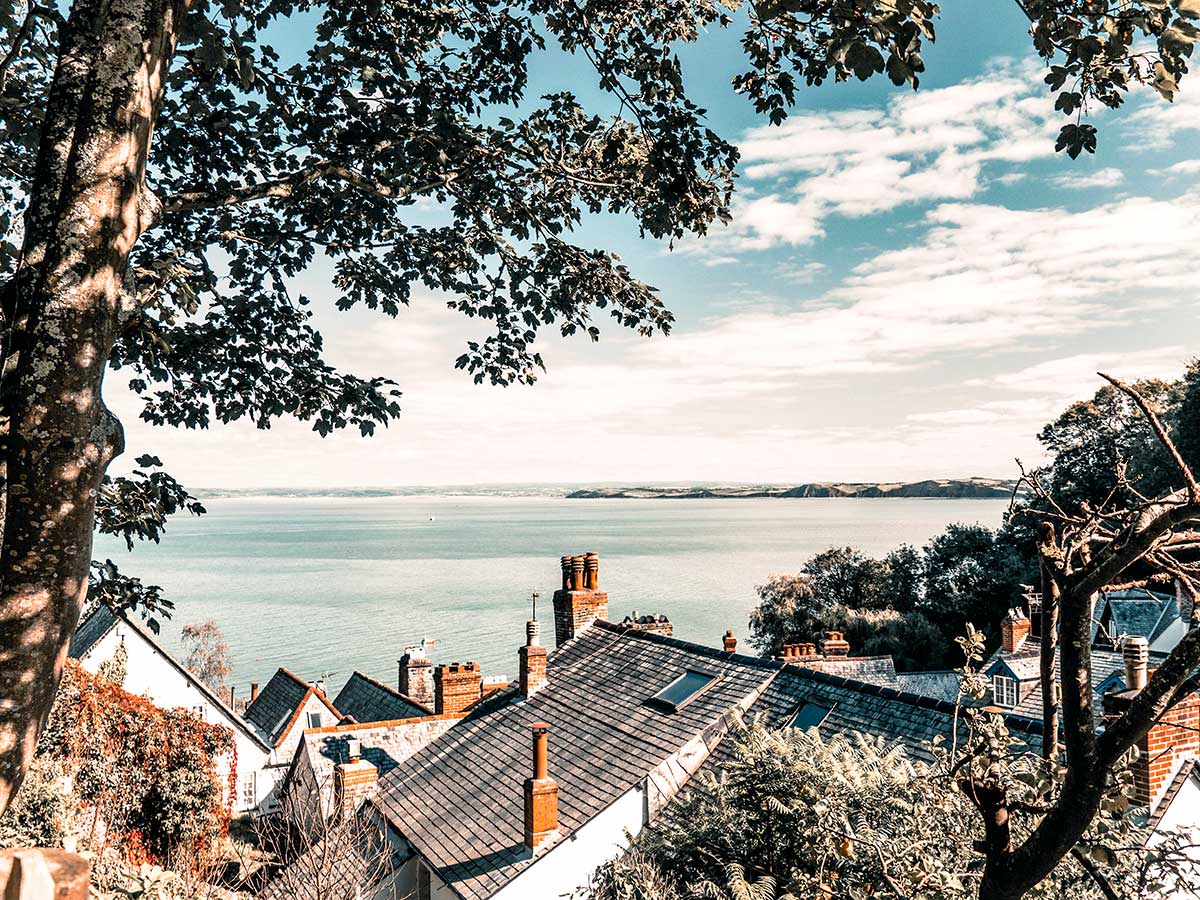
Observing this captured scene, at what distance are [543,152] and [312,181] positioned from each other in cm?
206

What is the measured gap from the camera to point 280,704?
118 ft

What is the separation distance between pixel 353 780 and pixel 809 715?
383 inches

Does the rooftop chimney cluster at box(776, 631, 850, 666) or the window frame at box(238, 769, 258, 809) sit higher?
the rooftop chimney cluster at box(776, 631, 850, 666)

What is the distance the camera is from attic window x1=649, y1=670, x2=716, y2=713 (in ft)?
54.7

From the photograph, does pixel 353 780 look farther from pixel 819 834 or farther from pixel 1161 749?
pixel 1161 749

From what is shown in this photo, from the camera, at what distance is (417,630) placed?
77000 millimetres

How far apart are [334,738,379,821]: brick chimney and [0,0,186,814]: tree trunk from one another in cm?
1543

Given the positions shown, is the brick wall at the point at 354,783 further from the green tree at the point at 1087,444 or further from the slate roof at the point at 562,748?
the green tree at the point at 1087,444

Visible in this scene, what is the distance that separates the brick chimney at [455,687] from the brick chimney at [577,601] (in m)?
3.44

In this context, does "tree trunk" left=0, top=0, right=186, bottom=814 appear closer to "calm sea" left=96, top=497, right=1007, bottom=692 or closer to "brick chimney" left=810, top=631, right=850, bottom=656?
"brick chimney" left=810, top=631, right=850, bottom=656

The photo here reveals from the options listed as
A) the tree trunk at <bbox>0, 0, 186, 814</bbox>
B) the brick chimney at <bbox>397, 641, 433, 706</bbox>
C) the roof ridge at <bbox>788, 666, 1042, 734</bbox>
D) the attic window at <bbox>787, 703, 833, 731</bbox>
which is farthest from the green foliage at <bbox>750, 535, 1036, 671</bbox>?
the tree trunk at <bbox>0, 0, 186, 814</bbox>

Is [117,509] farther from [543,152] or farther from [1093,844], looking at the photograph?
[1093,844]

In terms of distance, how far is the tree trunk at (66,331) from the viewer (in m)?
3.56

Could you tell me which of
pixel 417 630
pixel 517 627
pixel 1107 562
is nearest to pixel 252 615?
pixel 417 630
